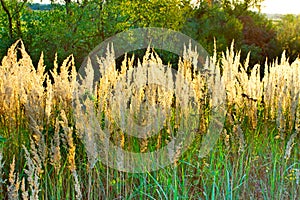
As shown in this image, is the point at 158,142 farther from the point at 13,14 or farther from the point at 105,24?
the point at 13,14

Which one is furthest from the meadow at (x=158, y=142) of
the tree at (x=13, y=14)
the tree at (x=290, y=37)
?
the tree at (x=290, y=37)

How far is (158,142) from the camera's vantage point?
270 centimetres

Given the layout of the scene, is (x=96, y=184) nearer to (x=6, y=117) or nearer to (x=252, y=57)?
(x=6, y=117)

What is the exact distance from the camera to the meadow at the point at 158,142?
2557mm

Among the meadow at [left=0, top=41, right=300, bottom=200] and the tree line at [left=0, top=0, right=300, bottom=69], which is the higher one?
the tree line at [left=0, top=0, right=300, bottom=69]

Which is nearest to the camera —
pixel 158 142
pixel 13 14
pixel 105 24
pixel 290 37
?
pixel 158 142

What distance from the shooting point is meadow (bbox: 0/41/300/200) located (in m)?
2.56

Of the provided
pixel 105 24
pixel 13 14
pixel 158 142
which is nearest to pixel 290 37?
pixel 105 24

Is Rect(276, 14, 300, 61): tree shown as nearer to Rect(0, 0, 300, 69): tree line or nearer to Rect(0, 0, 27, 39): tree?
Rect(0, 0, 300, 69): tree line

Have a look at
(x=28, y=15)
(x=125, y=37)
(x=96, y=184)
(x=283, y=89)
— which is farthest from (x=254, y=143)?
(x=28, y=15)

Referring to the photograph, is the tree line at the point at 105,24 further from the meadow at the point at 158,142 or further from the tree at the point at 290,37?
the meadow at the point at 158,142

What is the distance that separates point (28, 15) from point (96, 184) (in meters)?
6.22

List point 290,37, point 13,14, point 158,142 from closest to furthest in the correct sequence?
1. point 158,142
2. point 13,14
3. point 290,37

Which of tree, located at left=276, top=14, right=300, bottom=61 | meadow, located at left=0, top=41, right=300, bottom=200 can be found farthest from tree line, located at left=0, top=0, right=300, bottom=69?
meadow, located at left=0, top=41, right=300, bottom=200
